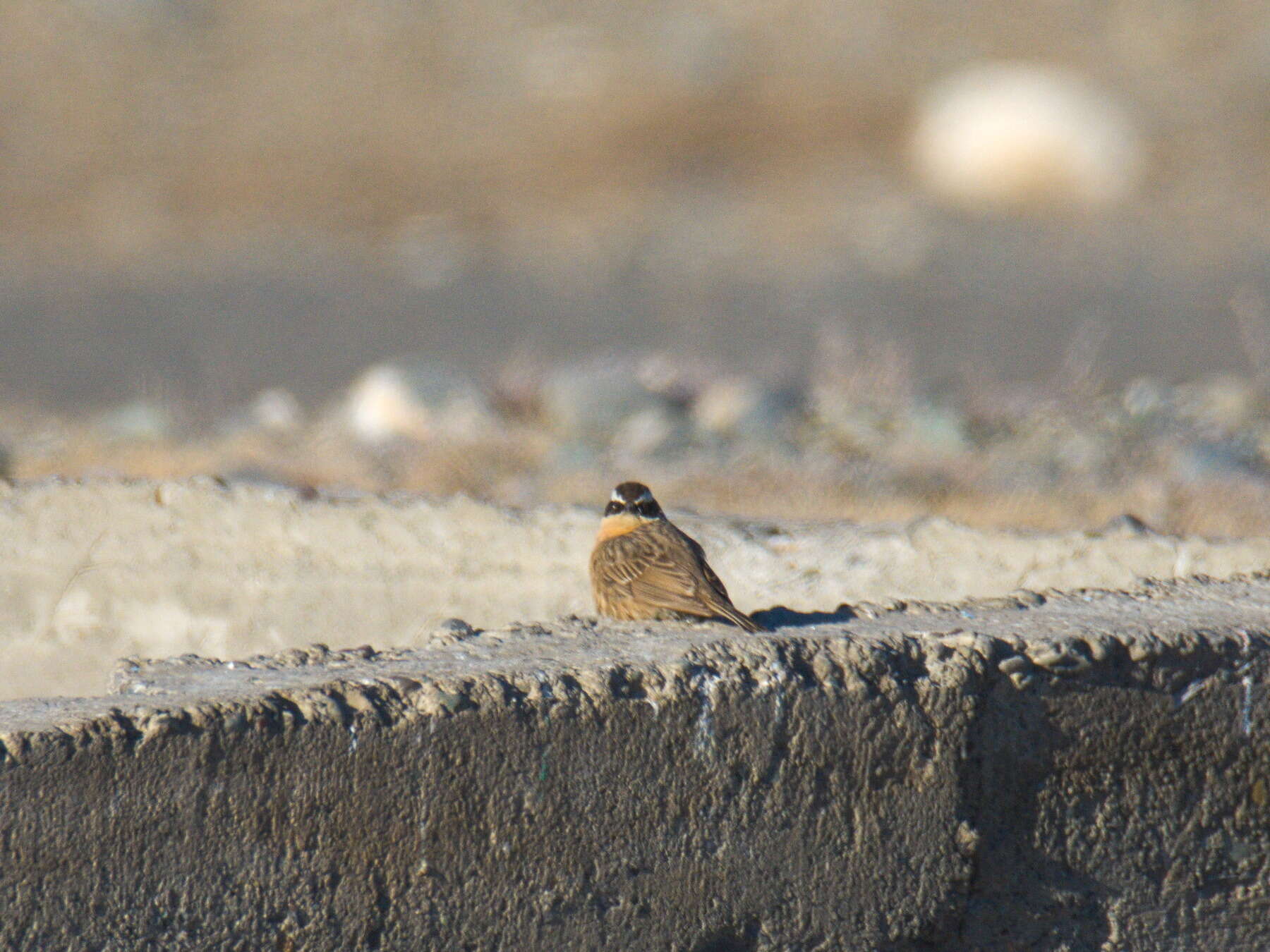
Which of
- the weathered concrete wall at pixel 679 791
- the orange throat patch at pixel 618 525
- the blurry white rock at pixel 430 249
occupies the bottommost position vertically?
the weathered concrete wall at pixel 679 791

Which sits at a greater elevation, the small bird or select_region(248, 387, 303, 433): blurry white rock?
select_region(248, 387, 303, 433): blurry white rock

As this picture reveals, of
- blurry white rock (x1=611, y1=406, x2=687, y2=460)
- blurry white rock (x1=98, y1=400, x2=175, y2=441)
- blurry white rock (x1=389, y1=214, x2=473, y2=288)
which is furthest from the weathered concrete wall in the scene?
blurry white rock (x1=389, y1=214, x2=473, y2=288)

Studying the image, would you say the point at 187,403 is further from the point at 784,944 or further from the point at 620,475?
the point at 784,944

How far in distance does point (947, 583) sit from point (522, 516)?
60.8 inches

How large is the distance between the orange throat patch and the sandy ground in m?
0.72

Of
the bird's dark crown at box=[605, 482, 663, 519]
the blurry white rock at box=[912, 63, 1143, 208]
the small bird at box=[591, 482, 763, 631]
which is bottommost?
the small bird at box=[591, 482, 763, 631]

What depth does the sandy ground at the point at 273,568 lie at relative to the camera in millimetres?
6066

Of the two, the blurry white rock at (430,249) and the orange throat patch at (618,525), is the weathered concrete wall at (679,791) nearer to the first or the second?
the orange throat patch at (618,525)

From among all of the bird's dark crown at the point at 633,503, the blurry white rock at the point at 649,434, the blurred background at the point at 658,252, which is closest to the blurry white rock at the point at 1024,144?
the blurred background at the point at 658,252

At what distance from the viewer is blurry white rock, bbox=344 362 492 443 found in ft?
36.9

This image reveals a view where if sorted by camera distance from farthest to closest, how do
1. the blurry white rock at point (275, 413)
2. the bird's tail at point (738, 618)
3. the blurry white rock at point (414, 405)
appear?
the blurry white rock at point (275, 413) → the blurry white rock at point (414, 405) → the bird's tail at point (738, 618)

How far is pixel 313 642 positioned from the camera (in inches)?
245

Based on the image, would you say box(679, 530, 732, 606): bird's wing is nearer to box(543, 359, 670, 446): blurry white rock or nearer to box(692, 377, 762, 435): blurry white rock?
box(543, 359, 670, 446): blurry white rock

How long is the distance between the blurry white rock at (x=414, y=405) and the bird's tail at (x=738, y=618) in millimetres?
6746
